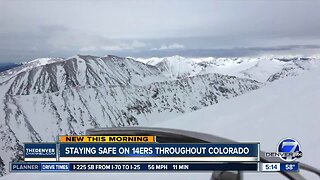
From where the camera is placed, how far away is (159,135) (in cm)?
259

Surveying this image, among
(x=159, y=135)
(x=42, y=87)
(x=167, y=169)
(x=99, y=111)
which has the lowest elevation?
(x=167, y=169)

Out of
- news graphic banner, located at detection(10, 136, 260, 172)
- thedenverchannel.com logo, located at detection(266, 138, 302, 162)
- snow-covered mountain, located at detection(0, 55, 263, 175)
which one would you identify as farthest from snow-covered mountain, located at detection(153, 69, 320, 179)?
snow-covered mountain, located at detection(0, 55, 263, 175)

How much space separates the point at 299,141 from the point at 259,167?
65 cm

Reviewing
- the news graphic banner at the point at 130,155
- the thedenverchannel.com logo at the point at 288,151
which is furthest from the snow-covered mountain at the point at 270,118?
the news graphic banner at the point at 130,155

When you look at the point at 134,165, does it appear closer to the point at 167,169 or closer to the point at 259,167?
the point at 167,169

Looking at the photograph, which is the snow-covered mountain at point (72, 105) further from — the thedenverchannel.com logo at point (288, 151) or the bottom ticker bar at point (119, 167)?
the thedenverchannel.com logo at point (288, 151)

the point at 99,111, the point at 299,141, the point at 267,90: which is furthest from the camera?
the point at 99,111

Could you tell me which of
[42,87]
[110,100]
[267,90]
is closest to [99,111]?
[110,100]

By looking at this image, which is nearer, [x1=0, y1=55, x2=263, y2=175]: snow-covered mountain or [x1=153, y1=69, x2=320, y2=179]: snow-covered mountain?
[x1=153, y1=69, x2=320, y2=179]: snow-covered mountain

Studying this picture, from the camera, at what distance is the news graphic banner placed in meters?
2.65

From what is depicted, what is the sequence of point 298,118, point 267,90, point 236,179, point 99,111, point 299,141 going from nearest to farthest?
point 236,179
point 299,141
point 298,118
point 267,90
point 99,111

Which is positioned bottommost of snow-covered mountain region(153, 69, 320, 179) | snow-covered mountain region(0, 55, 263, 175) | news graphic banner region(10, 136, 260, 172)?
news graphic banner region(10, 136, 260, 172)

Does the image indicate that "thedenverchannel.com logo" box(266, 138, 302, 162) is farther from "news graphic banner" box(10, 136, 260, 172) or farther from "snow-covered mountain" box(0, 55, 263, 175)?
"snow-covered mountain" box(0, 55, 263, 175)

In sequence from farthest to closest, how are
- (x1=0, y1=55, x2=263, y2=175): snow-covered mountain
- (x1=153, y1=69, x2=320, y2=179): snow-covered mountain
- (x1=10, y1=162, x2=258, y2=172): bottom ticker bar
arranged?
(x1=0, y1=55, x2=263, y2=175): snow-covered mountain
(x1=153, y1=69, x2=320, y2=179): snow-covered mountain
(x1=10, y1=162, x2=258, y2=172): bottom ticker bar
